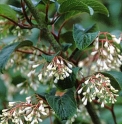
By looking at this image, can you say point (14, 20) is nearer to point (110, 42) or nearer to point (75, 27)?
point (75, 27)

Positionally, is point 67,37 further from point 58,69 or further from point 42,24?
point 58,69

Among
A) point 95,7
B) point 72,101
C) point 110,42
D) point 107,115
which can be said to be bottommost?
point 107,115

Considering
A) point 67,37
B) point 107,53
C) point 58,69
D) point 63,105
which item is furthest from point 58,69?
point 67,37

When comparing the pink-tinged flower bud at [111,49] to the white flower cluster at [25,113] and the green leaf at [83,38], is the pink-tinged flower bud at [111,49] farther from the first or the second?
the white flower cluster at [25,113]

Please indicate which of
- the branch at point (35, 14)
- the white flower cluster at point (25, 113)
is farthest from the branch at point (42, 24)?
the white flower cluster at point (25, 113)

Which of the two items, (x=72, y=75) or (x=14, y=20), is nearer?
(x=72, y=75)

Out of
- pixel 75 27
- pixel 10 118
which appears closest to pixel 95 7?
pixel 75 27
